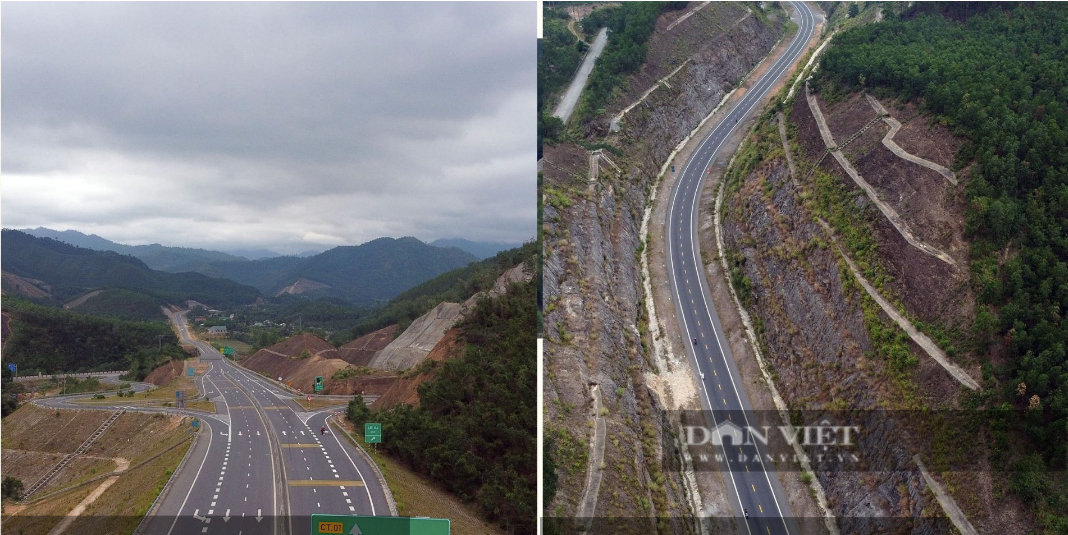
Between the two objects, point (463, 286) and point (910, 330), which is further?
point (463, 286)

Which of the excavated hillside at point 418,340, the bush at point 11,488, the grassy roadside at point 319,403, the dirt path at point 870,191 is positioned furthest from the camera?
the excavated hillside at point 418,340

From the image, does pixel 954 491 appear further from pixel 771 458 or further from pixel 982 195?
pixel 982 195

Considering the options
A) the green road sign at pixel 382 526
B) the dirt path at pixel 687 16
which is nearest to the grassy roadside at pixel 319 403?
the green road sign at pixel 382 526

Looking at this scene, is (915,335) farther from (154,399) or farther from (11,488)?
(154,399)

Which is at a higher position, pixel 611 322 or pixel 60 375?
pixel 611 322

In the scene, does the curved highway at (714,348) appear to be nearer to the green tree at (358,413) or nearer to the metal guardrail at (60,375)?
the green tree at (358,413)

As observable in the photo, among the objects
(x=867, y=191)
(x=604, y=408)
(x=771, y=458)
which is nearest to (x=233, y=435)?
(x=604, y=408)

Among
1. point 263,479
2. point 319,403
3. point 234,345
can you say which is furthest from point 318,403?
point 234,345
